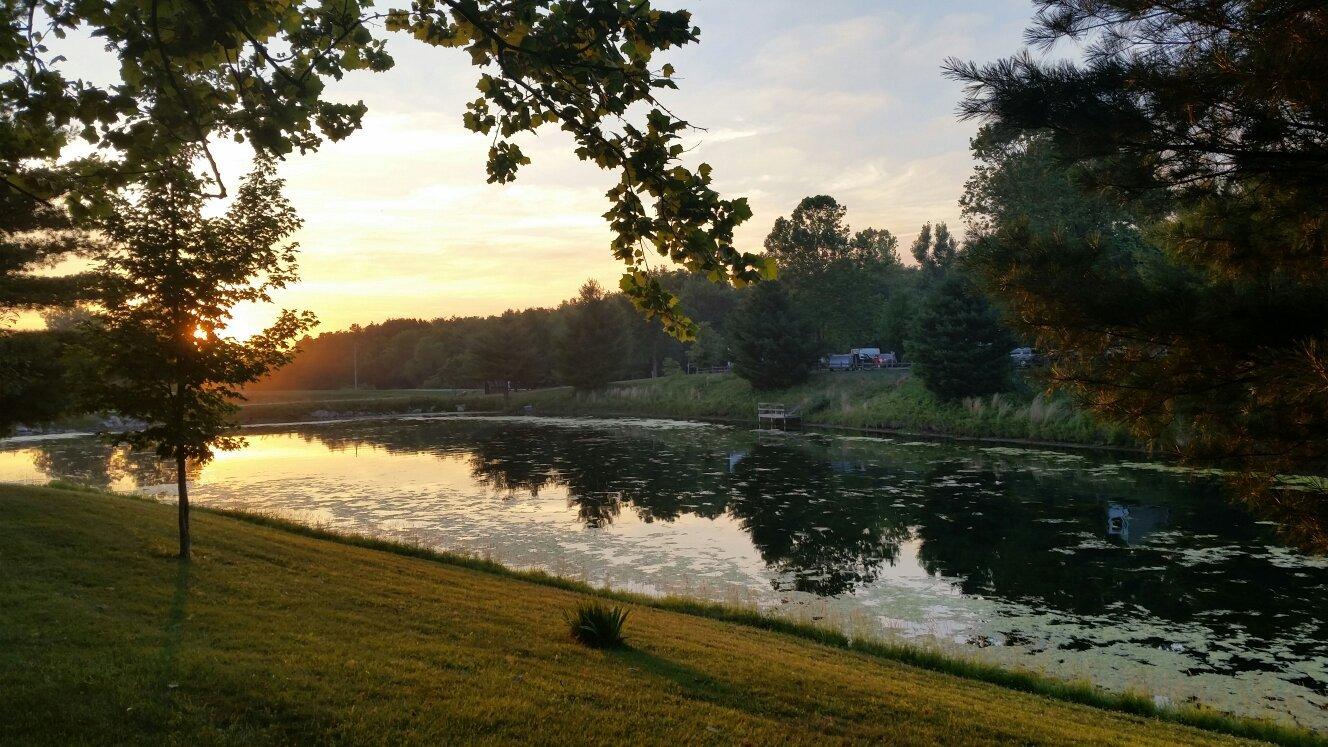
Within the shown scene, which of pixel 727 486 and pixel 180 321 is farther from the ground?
pixel 180 321

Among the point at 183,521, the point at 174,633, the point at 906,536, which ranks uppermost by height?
the point at 183,521

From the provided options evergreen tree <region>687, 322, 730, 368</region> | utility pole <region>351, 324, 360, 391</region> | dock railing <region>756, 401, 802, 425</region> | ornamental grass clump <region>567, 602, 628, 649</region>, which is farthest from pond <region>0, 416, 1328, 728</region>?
utility pole <region>351, 324, 360, 391</region>

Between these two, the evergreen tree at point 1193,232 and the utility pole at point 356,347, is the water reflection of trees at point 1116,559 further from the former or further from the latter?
the utility pole at point 356,347

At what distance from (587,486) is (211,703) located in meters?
23.2

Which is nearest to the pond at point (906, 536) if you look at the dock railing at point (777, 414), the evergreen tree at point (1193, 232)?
the evergreen tree at point (1193, 232)

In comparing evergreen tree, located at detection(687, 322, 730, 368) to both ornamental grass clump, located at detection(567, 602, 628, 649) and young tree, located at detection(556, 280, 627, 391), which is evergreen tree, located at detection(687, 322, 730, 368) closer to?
young tree, located at detection(556, 280, 627, 391)

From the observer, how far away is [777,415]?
53.6 meters

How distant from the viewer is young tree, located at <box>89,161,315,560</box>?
40.4 ft

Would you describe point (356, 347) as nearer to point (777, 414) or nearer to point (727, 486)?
point (777, 414)

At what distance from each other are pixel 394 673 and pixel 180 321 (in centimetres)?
852

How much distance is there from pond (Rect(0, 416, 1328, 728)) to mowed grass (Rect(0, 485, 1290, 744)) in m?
3.16

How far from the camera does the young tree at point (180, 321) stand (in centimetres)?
1230

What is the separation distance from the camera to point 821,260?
72.8 meters

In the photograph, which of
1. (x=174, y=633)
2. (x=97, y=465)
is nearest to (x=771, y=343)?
(x=97, y=465)
